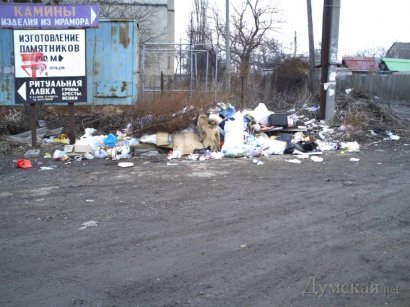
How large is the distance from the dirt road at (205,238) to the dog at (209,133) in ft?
6.79

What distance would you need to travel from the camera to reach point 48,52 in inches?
398

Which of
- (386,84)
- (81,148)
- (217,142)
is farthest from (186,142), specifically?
(386,84)

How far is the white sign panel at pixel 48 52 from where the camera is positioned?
395 inches

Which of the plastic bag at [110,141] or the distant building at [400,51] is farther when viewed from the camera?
the distant building at [400,51]

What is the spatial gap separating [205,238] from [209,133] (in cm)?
573

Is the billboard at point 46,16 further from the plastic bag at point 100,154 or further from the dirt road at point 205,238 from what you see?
the dirt road at point 205,238

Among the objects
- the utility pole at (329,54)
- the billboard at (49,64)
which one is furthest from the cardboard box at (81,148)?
the utility pole at (329,54)

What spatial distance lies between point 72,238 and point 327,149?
301 inches

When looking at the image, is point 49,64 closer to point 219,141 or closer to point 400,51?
point 219,141

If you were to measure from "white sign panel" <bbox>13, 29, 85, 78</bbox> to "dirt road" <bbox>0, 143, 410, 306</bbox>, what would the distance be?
10.9 ft

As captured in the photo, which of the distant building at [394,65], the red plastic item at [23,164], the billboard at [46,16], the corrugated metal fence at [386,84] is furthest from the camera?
the distant building at [394,65]

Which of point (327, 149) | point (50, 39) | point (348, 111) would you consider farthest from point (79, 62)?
point (348, 111)

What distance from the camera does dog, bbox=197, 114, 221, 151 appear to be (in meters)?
10.1

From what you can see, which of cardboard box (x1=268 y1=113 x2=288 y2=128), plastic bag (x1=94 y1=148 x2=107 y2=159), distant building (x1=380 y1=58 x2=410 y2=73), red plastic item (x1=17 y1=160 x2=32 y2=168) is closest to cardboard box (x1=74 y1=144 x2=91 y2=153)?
plastic bag (x1=94 y1=148 x2=107 y2=159)
